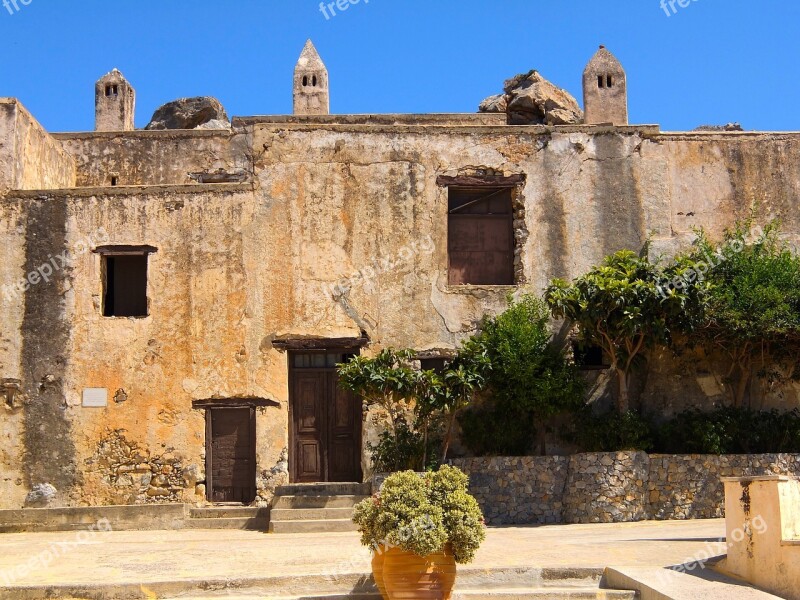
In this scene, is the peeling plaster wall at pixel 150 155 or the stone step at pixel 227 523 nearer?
the stone step at pixel 227 523

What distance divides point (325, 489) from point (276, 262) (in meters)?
3.83

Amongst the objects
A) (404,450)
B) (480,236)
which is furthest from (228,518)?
(480,236)

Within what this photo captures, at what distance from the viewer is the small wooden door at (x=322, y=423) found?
52.2 feet

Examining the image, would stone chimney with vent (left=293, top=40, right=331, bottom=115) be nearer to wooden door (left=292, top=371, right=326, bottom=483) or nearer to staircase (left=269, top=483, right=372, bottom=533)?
→ wooden door (left=292, top=371, right=326, bottom=483)

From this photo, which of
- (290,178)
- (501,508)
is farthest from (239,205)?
(501,508)

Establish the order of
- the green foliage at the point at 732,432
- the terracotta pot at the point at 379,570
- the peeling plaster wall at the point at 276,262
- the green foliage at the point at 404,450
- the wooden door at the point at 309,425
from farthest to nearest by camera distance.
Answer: the wooden door at the point at 309,425, the peeling plaster wall at the point at 276,262, the green foliage at the point at 404,450, the green foliage at the point at 732,432, the terracotta pot at the point at 379,570

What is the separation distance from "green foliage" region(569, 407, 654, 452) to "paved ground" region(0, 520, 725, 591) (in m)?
1.41

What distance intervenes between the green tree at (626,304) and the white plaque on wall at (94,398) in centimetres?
726

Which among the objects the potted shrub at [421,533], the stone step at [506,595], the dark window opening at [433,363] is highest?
the dark window opening at [433,363]

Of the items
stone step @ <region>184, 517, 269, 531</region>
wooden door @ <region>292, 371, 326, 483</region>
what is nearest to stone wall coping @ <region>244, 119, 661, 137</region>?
wooden door @ <region>292, 371, 326, 483</region>

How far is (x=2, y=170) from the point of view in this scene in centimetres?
1612

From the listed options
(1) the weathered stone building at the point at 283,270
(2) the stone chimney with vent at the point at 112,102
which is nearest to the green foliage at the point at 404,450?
(1) the weathered stone building at the point at 283,270

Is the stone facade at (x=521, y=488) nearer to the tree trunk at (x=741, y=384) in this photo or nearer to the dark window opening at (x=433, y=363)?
the dark window opening at (x=433, y=363)

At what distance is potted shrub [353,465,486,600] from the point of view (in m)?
7.70
